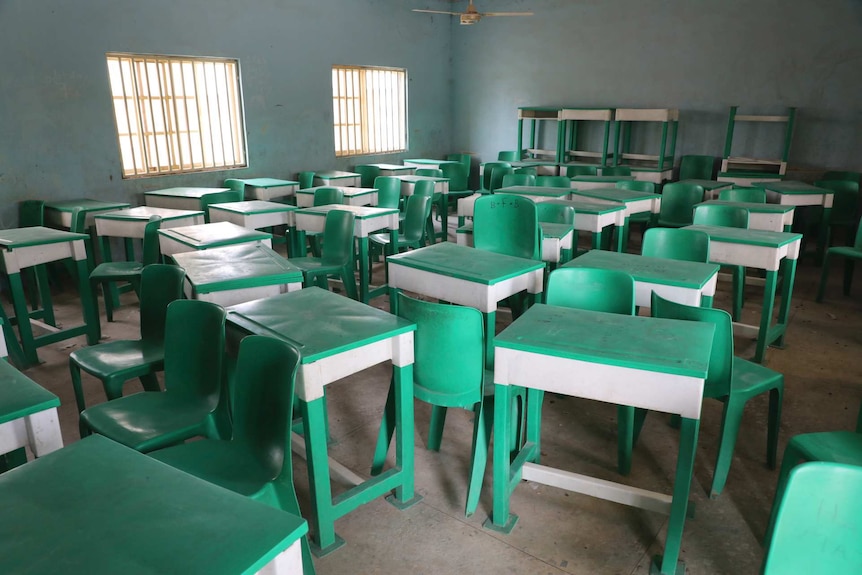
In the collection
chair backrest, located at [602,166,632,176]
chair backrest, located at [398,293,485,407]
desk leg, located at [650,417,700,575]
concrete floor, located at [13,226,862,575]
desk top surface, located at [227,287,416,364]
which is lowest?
concrete floor, located at [13,226,862,575]

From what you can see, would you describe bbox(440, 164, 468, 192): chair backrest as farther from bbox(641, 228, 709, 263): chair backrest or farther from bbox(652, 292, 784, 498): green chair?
bbox(652, 292, 784, 498): green chair

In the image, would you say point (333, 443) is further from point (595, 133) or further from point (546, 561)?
point (595, 133)

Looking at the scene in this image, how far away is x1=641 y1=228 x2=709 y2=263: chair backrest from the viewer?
3738 millimetres

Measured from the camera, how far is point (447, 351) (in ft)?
8.11

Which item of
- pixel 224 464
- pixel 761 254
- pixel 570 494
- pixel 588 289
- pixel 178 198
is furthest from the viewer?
pixel 178 198

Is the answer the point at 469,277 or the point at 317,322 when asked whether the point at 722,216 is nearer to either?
the point at 469,277

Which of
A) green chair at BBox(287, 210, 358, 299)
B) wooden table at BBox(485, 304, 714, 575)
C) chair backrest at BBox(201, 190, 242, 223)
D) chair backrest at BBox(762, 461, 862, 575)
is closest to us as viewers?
chair backrest at BBox(762, 461, 862, 575)

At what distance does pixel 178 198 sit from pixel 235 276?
13.4ft

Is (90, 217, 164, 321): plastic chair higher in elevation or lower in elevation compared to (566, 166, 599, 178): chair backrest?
lower

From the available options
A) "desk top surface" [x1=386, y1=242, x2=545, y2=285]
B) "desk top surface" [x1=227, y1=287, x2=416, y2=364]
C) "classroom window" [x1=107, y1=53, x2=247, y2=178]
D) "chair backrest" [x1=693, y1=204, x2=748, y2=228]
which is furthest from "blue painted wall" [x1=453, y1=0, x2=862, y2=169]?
"desk top surface" [x1=227, y1=287, x2=416, y2=364]

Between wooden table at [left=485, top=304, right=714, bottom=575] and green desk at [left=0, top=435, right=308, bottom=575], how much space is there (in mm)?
1164

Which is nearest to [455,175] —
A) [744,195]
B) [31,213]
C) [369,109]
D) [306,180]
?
[369,109]

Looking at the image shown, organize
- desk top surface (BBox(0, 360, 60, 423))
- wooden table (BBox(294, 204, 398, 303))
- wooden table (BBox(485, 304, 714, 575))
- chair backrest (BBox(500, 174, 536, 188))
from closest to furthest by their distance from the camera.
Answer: desk top surface (BBox(0, 360, 60, 423))
wooden table (BBox(485, 304, 714, 575))
wooden table (BBox(294, 204, 398, 303))
chair backrest (BBox(500, 174, 536, 188))

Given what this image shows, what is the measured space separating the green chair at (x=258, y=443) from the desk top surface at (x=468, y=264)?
51.0 inches
